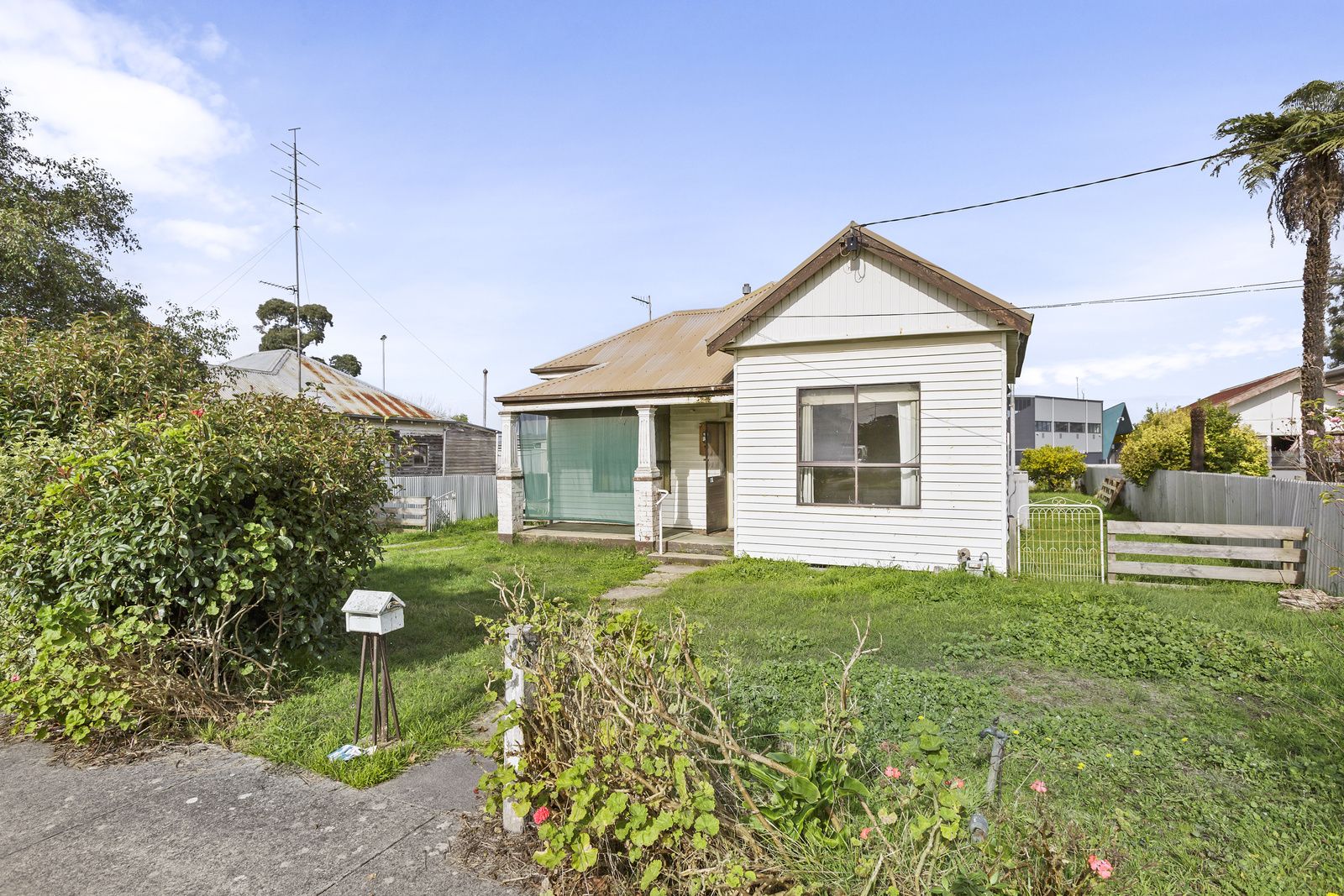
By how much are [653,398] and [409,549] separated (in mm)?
5940

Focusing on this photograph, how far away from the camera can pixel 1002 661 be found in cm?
528

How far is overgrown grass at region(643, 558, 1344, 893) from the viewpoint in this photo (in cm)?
281

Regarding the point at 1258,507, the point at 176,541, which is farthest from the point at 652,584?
the point at 1258,507

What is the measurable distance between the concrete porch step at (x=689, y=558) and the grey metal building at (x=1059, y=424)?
30625 mm

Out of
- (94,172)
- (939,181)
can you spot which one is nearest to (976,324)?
(939,181)

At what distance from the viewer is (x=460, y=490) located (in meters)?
18.0

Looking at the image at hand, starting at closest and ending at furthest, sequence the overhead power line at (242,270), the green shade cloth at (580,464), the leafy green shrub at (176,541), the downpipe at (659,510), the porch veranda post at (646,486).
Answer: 1. the leafy green shrub at (176,541)
2. the downpipe at (659,510)
3. the porch veranda post at (646,486)
4. the green shade cloth at (580,464)
5. the overhead power line at (242,270)

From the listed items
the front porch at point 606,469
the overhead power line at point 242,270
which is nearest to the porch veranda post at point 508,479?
the front porch at point 606,469

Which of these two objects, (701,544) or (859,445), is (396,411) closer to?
(701,544)

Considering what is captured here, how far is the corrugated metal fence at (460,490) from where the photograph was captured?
1775 centimetres

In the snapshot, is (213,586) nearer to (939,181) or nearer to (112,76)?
(112,76)

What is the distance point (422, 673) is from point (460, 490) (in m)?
13.3

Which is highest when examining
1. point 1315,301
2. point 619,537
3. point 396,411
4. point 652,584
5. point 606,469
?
point 1315,301

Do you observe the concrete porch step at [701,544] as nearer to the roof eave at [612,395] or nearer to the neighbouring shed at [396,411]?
the roof eave at [612,395]
